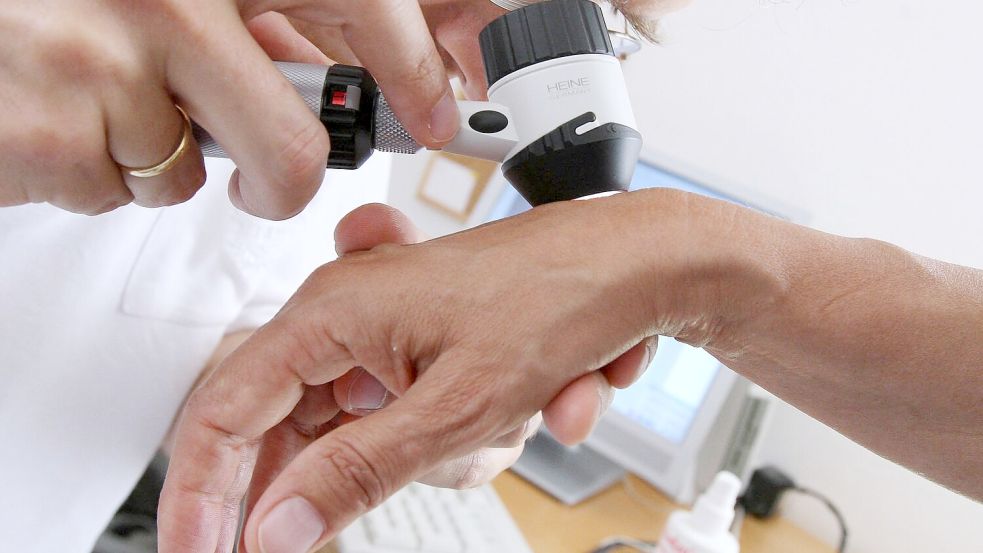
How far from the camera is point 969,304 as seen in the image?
20.6 inches

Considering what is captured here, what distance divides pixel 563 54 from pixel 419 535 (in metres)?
0.59

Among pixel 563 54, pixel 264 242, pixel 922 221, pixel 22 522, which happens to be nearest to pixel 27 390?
pixel 22 522

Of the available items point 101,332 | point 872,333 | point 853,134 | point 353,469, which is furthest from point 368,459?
point 853,134

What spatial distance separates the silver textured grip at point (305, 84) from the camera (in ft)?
1.58

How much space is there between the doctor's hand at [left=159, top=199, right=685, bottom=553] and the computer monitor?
0.62 m

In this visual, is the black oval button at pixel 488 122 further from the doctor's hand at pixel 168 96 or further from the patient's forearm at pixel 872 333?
the patient's forearm at pixel 872 333

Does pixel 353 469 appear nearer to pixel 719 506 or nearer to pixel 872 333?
pixel 872 333

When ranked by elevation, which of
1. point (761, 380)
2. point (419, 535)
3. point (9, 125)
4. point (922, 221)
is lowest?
point (419, 535)

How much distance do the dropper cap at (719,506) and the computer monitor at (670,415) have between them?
8.6 inches

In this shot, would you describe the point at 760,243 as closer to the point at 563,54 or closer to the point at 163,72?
the point at 563,54

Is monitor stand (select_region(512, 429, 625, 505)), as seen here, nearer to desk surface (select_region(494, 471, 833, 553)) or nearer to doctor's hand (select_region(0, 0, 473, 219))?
desk surface (select_region(494, 471, 833, 553))

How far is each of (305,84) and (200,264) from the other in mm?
433

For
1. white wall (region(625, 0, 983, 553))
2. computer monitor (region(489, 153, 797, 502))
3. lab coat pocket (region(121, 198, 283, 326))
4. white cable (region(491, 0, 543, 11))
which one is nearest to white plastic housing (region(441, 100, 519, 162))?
white cable (region(491, 0, 543, 11))

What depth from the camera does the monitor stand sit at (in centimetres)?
110
